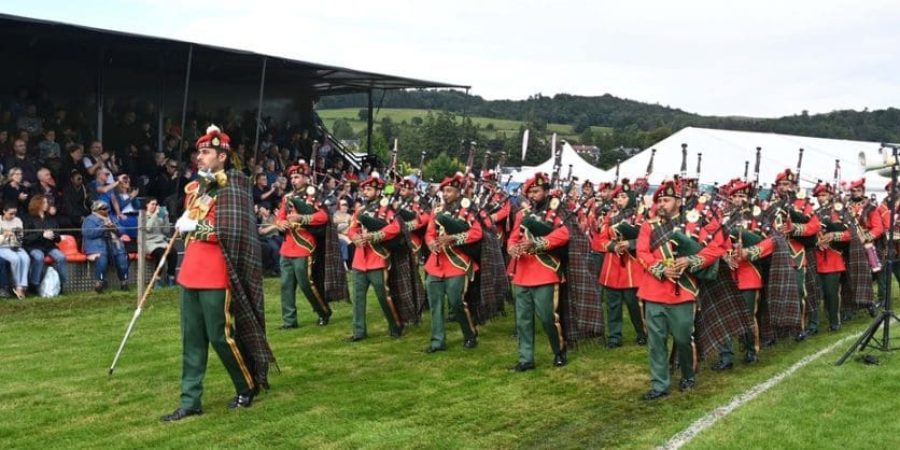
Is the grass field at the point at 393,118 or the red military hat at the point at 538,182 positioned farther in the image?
the grass field at the point at 393,118

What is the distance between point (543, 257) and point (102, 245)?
755 centimetres

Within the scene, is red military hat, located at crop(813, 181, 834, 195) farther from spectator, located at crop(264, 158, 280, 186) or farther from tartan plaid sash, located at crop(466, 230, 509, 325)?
spectator, located at crop(264, 158, 280, 186)

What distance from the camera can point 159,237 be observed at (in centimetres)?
1454

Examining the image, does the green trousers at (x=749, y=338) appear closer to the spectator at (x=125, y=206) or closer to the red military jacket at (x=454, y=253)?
the red military jacket at (x=454, y=253)

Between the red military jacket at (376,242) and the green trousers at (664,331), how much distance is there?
11.6 ft

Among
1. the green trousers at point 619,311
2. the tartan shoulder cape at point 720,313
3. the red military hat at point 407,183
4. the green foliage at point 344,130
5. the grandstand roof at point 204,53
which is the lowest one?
the green trousers at point 619,311

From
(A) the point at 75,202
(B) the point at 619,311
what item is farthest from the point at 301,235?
(A) the point at 75,202

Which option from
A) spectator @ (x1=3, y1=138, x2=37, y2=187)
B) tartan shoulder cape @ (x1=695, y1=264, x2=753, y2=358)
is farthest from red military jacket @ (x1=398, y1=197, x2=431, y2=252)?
spectator @ (x1=3, y1=138, x2=37, y2=187)

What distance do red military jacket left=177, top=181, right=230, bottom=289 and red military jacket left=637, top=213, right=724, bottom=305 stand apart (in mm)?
3438

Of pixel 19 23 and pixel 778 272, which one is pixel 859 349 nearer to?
pixel 778 272

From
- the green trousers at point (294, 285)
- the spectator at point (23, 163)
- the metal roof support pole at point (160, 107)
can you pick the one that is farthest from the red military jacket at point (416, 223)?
the metal roof support pole at point (160, 107)

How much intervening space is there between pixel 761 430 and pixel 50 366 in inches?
260

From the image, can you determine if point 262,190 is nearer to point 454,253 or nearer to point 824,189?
point 454,253

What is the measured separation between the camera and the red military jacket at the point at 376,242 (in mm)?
10555
